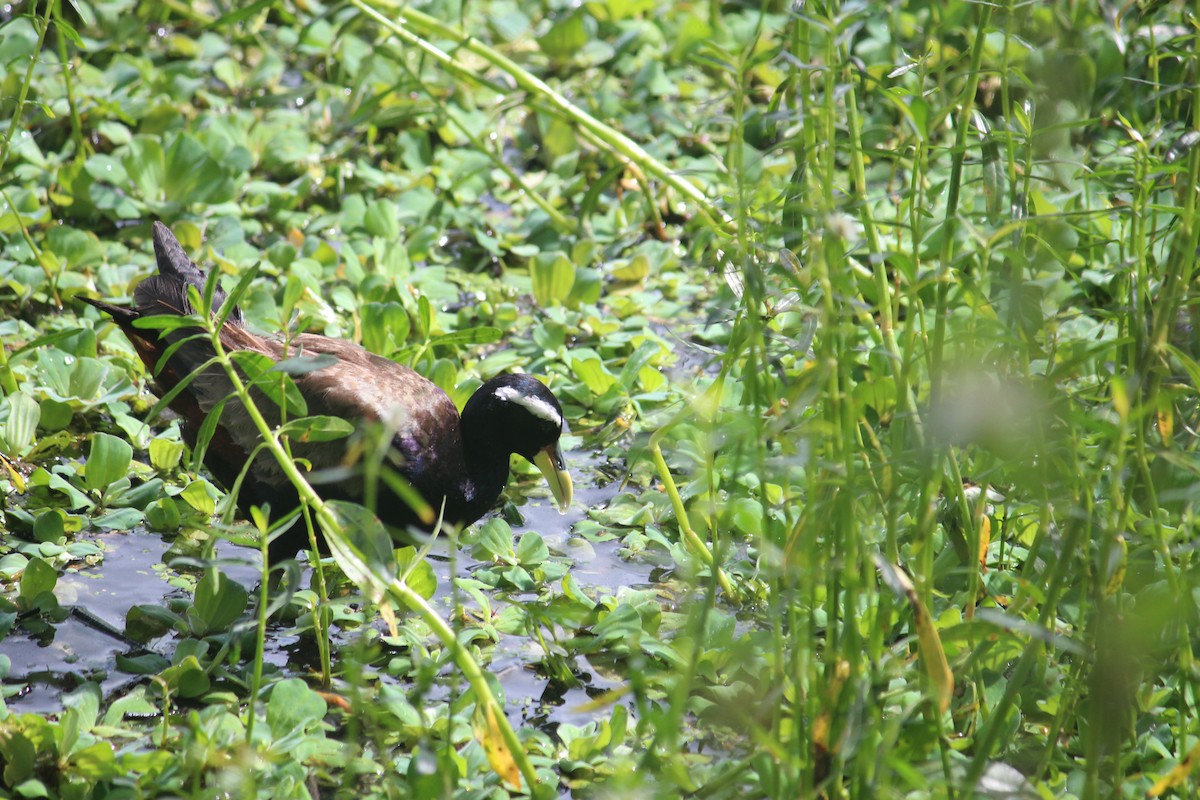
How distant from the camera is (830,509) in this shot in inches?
77.4

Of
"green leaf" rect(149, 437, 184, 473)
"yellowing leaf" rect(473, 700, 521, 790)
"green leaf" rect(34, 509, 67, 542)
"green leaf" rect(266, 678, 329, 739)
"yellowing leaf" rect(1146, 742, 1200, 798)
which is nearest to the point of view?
"yellowing leaf" rect(1146, 742, 1200, 798)

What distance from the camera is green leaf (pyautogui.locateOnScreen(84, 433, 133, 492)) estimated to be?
332 cm

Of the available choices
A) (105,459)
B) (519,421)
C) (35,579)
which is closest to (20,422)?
(105,459)

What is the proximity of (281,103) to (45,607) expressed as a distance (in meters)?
3.00

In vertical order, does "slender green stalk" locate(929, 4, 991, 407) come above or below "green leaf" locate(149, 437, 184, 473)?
above

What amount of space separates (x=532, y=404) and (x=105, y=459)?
1.14 meters

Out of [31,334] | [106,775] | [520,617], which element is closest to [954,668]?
[520,617]

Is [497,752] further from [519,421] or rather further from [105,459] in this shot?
[105,459]

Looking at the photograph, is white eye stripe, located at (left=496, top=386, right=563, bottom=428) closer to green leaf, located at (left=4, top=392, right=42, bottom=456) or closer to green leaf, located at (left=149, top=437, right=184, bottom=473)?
green leaf, located at (left=149, top=437, right=184, bottom=473)

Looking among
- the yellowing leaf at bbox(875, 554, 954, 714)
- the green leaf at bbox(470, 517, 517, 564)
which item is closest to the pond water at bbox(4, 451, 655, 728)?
the green leaf at bbox(470, 517, 517, 564)

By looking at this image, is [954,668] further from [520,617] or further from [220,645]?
[220,645]

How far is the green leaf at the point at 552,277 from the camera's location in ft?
14.4

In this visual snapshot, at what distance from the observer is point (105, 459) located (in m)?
3.32

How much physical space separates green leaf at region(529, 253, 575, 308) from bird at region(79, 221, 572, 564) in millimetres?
1026
